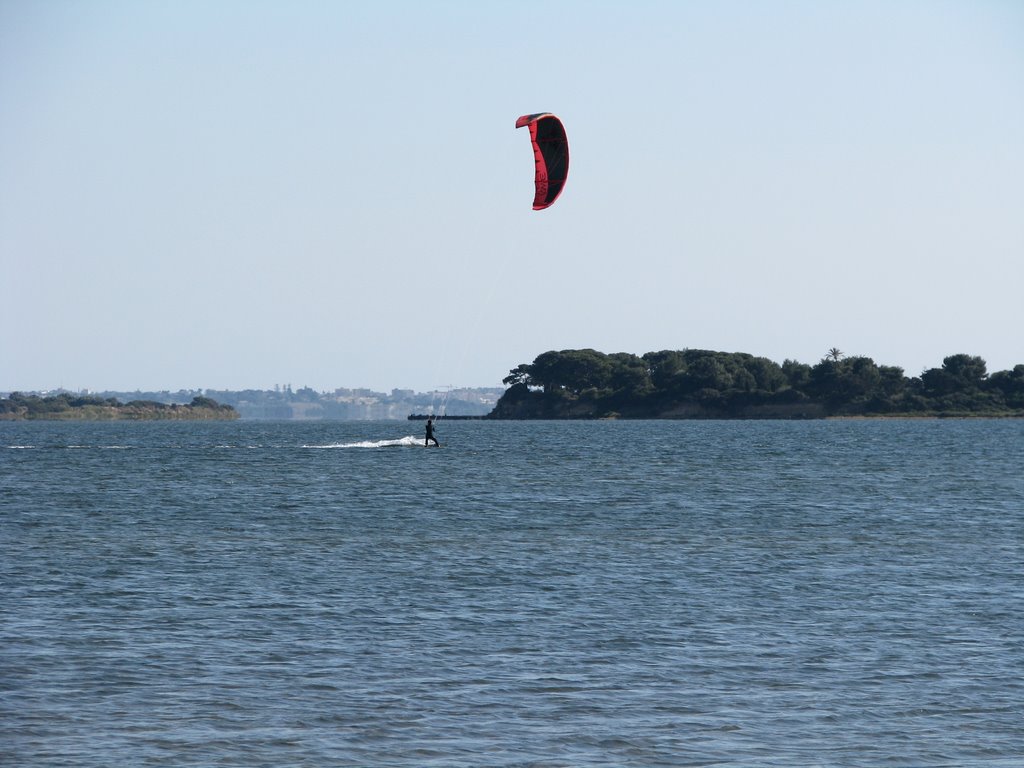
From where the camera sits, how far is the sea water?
15.5 meters

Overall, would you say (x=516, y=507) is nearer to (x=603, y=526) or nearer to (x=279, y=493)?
(x=603, y=526)

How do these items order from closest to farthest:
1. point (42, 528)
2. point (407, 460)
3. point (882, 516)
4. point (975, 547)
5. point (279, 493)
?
point (975, 547)
point (42, 528)
point (882, 516)
point (279, 493)
point (407, 460)

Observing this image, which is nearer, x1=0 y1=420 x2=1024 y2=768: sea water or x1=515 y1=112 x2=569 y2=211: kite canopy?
x1=0 y1=420 x2=1024 y2=768: sea water

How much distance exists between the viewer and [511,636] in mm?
21734

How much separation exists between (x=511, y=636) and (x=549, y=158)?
24.5 m

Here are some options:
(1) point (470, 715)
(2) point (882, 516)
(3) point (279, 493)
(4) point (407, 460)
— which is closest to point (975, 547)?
(2) point (882, 516)

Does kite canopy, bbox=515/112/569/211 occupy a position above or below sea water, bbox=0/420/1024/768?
above

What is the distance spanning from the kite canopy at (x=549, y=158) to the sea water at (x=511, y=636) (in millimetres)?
11057

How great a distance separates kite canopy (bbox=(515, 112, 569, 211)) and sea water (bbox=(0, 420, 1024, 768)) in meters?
11.1

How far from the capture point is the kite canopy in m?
42.3

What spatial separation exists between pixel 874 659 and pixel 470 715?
276 inches

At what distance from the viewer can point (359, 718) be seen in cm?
1647

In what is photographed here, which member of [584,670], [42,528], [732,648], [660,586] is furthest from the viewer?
[42,528]

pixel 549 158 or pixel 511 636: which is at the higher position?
pixel 549 158
